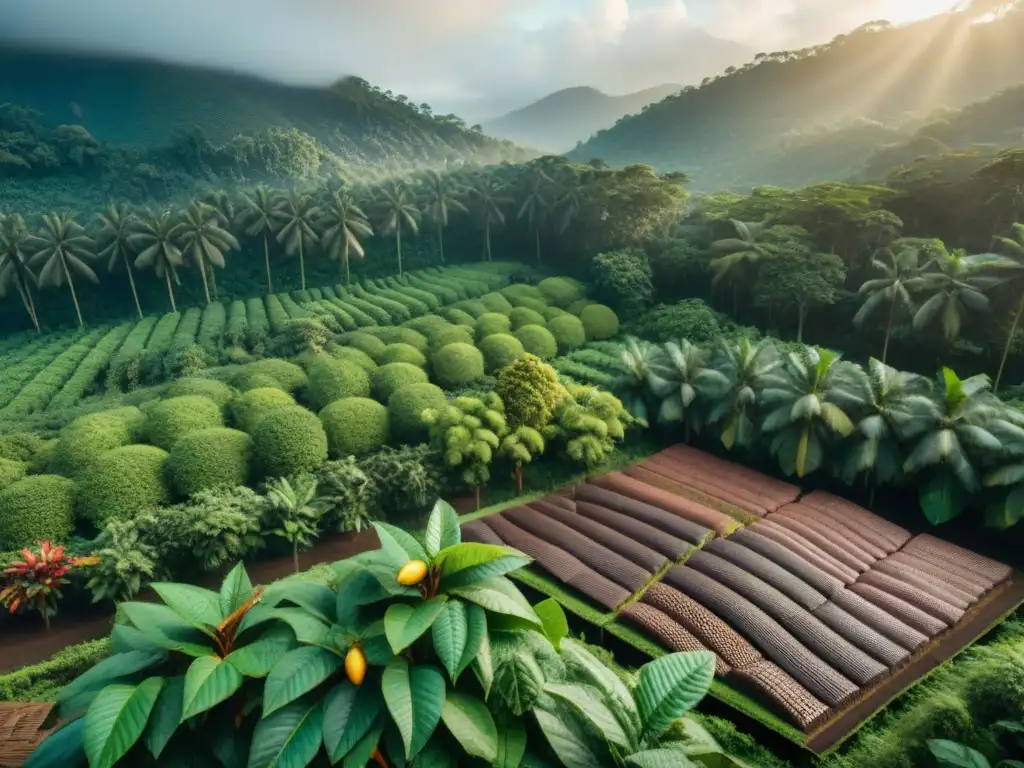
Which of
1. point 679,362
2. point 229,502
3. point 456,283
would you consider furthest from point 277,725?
point 456,283

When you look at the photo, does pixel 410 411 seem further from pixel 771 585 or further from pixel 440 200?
pixel 440 200

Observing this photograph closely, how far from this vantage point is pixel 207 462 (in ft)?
56.5

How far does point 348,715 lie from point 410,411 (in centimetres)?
1535

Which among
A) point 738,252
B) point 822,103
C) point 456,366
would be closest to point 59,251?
point 456,366

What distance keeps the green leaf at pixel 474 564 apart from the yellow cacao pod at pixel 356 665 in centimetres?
92

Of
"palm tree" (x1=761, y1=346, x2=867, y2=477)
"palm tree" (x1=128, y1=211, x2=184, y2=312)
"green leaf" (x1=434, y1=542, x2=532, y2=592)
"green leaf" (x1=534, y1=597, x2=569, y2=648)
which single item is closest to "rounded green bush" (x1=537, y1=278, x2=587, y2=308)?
"palm tree" (x1=761, y1=346, x2=867, y2=477)

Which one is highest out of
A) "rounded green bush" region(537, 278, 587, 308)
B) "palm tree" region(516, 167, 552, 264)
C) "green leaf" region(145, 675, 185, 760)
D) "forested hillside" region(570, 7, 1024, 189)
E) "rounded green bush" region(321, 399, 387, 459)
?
"forested hillside" region(570, 7, 1024, 189)

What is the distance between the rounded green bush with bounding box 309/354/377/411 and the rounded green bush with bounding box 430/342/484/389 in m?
2.93

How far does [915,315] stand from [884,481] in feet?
27.7

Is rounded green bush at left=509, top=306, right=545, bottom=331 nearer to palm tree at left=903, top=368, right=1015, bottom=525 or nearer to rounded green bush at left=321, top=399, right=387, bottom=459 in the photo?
rounded green bush at left=321, top=399, right=387, bottom=459

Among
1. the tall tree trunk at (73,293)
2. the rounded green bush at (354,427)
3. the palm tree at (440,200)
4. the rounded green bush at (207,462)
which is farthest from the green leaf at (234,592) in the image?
the palm tree at (440,200)

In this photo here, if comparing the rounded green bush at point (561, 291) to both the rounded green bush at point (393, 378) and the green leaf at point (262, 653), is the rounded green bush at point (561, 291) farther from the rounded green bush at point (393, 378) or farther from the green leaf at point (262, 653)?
the green leaf at point (262, 653)

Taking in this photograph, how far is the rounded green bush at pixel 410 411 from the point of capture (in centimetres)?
2030

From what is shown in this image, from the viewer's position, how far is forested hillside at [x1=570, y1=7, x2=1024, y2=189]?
56812 mm
